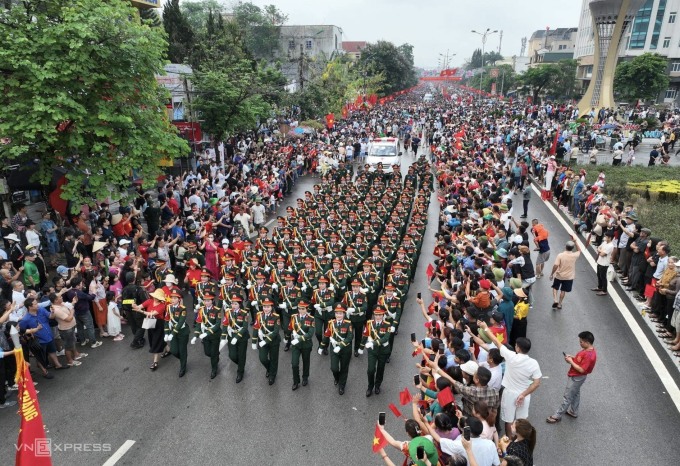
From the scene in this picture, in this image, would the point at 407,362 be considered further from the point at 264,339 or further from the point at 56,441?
the point at 56,441

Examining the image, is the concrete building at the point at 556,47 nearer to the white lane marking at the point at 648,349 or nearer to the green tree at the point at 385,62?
the green tree at the point at 385,62

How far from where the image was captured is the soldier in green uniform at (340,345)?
6934 millimetres

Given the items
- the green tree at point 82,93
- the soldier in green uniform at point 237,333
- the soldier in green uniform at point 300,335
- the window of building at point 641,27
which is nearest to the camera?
the soldier in green uniform at point 300,335

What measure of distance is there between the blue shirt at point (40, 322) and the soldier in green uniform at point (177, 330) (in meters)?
1.77

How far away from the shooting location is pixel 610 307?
995 centimetres

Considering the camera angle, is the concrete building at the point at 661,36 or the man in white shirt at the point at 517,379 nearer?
the man in white shirt at the point at 517,379

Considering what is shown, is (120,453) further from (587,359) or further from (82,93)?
(82,93)

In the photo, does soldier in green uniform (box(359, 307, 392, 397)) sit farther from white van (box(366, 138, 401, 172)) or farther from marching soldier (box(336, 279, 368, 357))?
white van (box(366, 138, 401, 172))

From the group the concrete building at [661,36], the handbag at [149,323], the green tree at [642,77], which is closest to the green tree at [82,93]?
the handbag at [149,323]

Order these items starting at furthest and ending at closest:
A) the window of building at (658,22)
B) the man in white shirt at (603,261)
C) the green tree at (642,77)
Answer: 1. the window of building at (658,22)
2. the green tree at (642,77)
3. the man in white shirt at (603,261)

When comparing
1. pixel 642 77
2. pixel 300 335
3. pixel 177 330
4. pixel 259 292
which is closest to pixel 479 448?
pixel 300 335

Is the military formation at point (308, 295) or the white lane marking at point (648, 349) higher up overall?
the military formation at point (308, 295)

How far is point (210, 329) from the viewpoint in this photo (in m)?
7.40

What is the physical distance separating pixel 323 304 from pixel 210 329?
1.87 m
